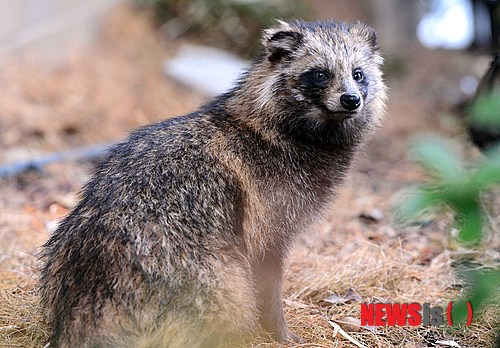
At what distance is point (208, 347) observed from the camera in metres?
3.59

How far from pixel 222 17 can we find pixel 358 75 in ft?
29.2

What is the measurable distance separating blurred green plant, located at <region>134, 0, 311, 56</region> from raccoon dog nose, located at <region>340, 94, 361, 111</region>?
835cm

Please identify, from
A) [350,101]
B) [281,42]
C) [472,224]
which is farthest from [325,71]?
[472,224]

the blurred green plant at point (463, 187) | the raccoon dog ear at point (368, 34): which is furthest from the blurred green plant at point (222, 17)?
the blurred green plant at point (463, 187)

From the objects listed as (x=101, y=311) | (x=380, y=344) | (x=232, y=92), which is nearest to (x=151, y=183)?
(x=101, y=311)

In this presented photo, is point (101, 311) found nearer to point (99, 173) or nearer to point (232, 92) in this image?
point (99, 173)

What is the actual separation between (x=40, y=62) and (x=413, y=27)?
28.8 ft

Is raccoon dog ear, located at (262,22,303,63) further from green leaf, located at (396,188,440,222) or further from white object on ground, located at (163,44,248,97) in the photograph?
white object on ground, located at (163,44,248,97)

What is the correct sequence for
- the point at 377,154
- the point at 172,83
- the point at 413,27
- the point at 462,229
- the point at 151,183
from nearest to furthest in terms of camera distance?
1. the point at 462,229
2. the point at 151,183
3. the point at 377,154
4. the point at 172,83
5. the point at 413,27

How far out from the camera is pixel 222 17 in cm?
1306

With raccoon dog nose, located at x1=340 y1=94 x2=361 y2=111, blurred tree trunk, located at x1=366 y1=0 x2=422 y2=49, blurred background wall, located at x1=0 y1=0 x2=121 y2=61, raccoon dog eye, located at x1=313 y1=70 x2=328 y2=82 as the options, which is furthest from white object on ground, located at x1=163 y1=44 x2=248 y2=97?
raccoon dog nose, located at x1=340 y1=94 x2=361 y2=111

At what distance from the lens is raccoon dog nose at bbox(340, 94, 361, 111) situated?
4250mm

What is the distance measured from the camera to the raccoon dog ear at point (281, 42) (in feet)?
14.8

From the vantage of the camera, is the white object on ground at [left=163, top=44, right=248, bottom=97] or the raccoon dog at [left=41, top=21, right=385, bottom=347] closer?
the raccoon dog at [left=41, top=21, right=385, bottom=347]
